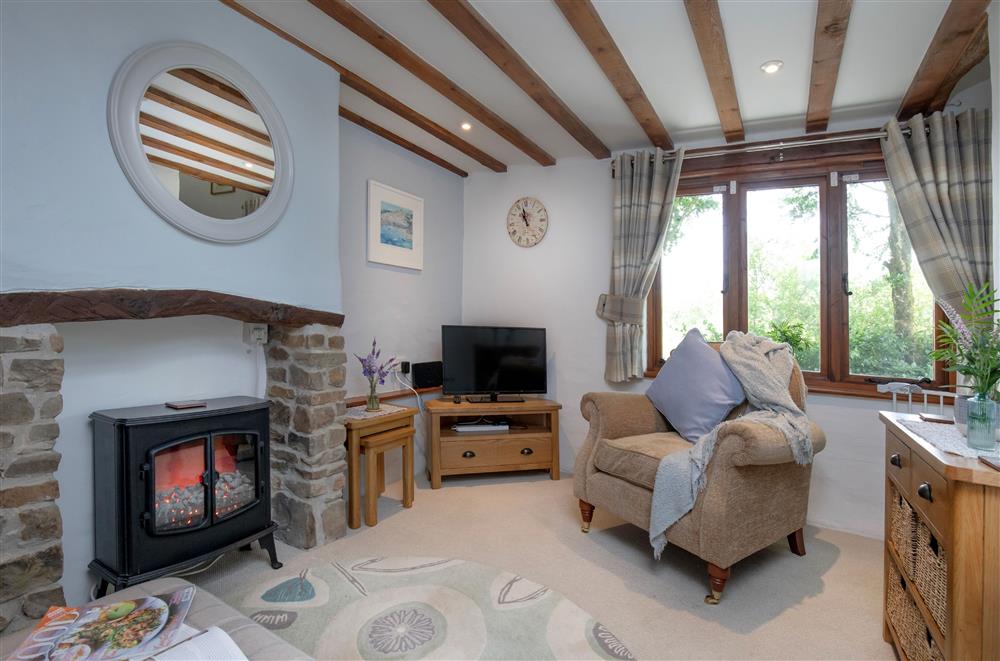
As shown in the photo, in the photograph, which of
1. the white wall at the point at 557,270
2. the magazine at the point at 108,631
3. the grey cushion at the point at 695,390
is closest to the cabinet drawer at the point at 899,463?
the grey cushion at the point at 695,390

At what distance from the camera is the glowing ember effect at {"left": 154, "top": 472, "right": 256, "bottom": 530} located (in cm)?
189

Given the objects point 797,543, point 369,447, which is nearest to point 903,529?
point 797,543

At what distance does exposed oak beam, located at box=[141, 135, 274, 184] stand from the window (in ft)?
8.54

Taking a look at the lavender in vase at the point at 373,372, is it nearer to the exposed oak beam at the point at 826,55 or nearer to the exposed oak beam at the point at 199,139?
the exposed oak beam at the point at 199,139

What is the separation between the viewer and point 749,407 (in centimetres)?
246

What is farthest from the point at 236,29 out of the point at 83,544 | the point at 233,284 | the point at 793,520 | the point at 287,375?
the point at 793,520

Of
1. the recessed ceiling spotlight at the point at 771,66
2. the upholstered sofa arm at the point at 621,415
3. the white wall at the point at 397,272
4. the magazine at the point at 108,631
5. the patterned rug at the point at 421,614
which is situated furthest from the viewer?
the white wall at the point at 397,272

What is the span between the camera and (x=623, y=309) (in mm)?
3426

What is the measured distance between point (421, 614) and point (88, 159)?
1965 millimetres

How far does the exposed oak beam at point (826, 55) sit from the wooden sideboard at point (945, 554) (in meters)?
1.57

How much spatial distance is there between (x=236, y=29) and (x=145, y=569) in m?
2.15

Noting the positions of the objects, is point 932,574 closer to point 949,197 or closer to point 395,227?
point 949,197

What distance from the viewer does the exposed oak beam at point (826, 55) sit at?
6.26 ft

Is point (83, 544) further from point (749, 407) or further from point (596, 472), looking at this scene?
point (749, 407)
